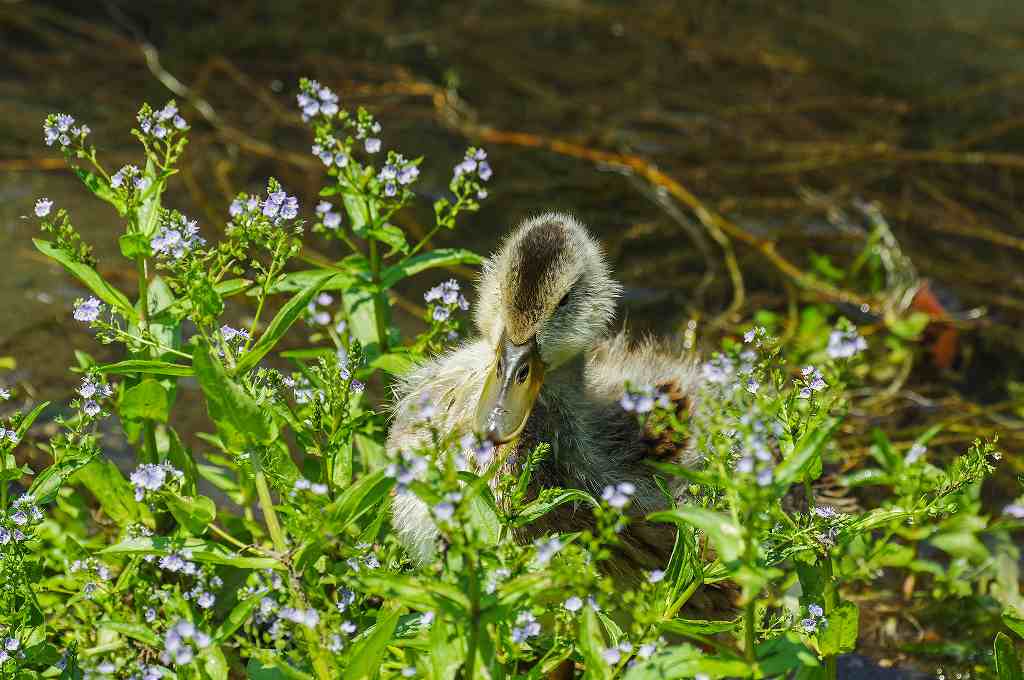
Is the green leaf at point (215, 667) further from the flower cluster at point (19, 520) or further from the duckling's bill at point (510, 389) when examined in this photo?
the duckling's bill at point (510, 389)

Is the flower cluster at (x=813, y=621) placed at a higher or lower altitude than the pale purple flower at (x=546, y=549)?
lower

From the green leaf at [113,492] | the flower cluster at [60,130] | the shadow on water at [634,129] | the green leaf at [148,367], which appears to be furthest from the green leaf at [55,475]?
the shadow on water at [634,129]

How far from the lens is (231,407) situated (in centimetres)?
212

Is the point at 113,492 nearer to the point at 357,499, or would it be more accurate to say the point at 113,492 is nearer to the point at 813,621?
the point at 357,499

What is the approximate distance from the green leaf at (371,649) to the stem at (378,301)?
1.06 meters

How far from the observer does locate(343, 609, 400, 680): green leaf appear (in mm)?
1945

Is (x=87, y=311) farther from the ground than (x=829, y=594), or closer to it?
farther from the ground

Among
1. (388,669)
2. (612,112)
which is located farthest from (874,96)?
(388,669)

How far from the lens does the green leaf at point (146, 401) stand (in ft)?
8.18

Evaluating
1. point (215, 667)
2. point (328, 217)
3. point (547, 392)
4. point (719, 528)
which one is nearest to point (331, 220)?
point (328, 217)

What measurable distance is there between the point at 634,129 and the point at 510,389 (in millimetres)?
3694

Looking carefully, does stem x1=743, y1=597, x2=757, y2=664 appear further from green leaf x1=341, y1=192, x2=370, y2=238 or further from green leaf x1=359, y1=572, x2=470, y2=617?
green leaf x1=341, y1=192, x2=370, y2=238

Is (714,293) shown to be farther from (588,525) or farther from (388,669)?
(388,669)

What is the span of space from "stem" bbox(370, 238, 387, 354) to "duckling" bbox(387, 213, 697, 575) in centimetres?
15
